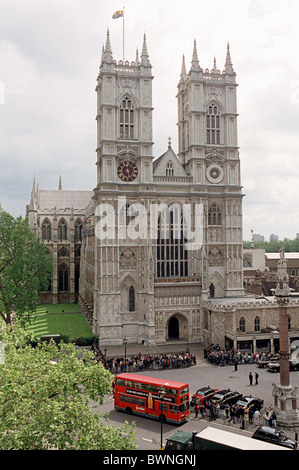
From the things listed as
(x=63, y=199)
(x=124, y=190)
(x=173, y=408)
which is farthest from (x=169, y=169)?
(x=63, y=199)

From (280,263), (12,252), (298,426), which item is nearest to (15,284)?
(12,252)

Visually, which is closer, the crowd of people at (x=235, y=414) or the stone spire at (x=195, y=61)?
the crowd of people at (x=235, y=414)

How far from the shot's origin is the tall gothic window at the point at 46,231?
86.2 metres

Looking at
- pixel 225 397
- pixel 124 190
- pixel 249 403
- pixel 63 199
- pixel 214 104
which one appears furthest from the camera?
pixel 63 199

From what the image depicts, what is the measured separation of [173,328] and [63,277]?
1492 inches

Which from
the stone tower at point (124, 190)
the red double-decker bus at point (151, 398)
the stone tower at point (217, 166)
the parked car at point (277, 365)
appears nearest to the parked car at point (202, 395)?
the red double-decker bus at point (151, 398)

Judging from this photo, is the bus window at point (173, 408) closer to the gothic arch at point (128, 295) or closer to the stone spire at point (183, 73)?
the gothic arch at point (128, 295)

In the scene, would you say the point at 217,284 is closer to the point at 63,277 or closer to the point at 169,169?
the point at 169,169

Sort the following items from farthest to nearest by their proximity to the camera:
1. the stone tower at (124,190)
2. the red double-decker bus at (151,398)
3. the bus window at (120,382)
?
the stone tower at (124,190) → the bus window at (120,382) → the red double-decker bus at (151,398)

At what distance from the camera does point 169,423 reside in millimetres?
27812

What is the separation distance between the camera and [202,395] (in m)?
30.5

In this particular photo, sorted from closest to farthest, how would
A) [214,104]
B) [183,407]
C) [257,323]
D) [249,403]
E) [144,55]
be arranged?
[183,407]
[249,403]
[257,323]
[144,55]
[214,104]

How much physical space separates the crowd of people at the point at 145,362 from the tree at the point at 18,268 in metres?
10.2
